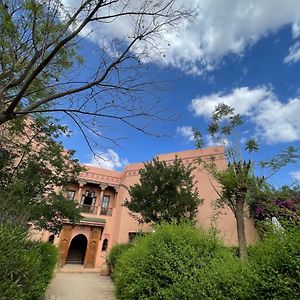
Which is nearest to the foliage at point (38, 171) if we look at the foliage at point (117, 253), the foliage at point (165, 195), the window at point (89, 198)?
the foliage at point (117, 253)

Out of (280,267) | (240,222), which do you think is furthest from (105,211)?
(280,267)

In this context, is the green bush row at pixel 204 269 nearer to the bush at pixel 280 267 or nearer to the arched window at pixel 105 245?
the bush at pixel 280 267

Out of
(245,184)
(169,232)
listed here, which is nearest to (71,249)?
(245,184)

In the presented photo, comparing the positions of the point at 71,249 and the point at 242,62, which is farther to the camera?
the point at 71,249

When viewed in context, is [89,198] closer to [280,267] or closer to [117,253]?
[117,253]

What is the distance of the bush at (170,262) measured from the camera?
175 inches

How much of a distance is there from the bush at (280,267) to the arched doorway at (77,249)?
18897mm

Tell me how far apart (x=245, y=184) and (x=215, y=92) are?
147 inches

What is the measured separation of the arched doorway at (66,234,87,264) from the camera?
19688 mm

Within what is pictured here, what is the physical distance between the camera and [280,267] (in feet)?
9.25

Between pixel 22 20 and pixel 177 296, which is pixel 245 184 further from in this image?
pixel 22 20

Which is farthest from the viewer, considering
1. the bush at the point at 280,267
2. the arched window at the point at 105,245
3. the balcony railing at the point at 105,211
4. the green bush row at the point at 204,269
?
the balcony railing at the point at 105,211

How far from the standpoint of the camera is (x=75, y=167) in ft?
33.8

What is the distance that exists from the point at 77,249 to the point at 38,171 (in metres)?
13.8
